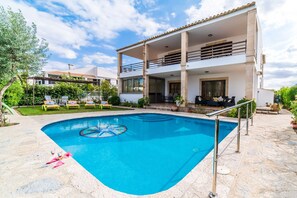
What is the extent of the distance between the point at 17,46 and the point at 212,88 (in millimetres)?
14599

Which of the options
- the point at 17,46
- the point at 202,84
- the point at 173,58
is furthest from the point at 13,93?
the point at 202,84

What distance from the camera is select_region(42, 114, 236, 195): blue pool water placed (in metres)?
3.14

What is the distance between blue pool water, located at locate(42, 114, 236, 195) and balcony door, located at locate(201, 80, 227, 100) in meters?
6.53

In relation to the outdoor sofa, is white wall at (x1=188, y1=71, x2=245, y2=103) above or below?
above

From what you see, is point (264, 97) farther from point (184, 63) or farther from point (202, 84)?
point (184, 63)

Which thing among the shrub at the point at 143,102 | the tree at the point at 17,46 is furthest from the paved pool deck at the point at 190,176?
the shrub at the point at 143,102

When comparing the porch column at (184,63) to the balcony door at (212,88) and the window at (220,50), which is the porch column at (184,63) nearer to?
the window at (220,50)

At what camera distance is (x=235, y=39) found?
1221cm

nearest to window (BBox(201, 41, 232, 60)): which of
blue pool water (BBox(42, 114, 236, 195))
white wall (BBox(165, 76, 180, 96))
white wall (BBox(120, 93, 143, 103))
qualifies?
white wall (BBox(165, 76, 180, 96))

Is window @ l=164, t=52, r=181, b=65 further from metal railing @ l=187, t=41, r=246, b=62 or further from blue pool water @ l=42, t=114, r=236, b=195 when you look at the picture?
blue pool water @ l=42, t=114, r=236, b=195

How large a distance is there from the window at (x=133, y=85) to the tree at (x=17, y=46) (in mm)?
10276

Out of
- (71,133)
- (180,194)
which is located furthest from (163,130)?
(180,194)

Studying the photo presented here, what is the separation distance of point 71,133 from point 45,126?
1.38 meters

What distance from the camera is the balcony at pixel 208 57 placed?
10.0 meters
